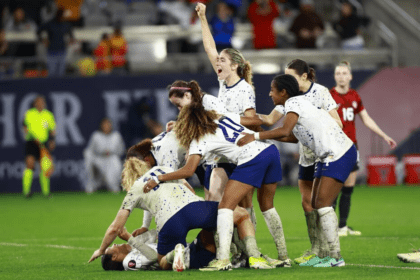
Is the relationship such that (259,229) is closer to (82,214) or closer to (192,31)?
(82,214)

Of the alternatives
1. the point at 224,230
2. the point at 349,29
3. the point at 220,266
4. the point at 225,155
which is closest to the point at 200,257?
the point at 220,266

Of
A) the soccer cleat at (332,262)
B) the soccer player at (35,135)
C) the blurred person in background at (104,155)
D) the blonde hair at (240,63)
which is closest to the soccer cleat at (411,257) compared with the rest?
the soccer cleat at (332,262)

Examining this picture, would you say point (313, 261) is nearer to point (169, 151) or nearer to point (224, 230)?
point (224, 230)

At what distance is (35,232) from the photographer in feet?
39.3

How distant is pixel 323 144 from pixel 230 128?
0.93 m

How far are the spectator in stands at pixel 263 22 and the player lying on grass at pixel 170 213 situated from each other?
14.0 metres

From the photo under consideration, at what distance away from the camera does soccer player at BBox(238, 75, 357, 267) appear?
7.45 meters

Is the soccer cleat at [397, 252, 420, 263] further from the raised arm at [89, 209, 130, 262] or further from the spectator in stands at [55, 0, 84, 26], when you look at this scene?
the spectator in stands at [55, 0, 84, 26]

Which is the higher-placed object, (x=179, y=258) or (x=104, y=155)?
(x=179, y=258)

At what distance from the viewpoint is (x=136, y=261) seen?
7.83 metres

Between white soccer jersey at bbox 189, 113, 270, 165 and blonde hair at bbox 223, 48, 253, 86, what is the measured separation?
2.98ft

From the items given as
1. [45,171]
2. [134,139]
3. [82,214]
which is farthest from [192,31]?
[82,214]

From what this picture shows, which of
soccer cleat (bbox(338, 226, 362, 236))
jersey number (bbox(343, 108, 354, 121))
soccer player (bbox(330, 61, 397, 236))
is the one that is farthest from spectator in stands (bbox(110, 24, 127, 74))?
soccer cleat (bbox(338, 226, 362, 236))

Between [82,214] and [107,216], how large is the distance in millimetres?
790
